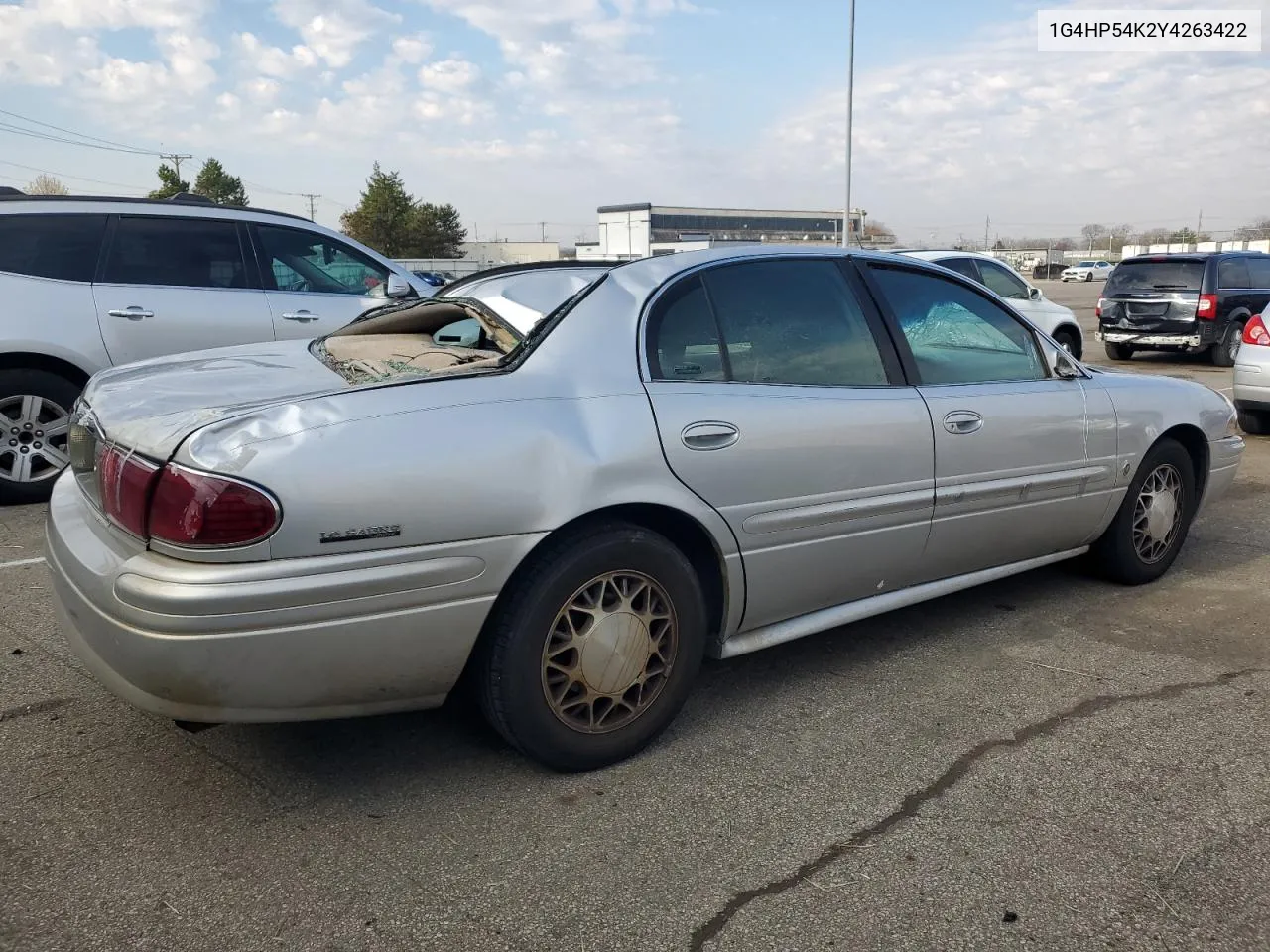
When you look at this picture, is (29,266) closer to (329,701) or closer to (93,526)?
(93,526)

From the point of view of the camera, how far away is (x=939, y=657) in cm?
383

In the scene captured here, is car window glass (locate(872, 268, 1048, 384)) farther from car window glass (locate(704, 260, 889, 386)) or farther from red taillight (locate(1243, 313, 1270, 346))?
red taillight (locate(1243, 313, 1270, 346))

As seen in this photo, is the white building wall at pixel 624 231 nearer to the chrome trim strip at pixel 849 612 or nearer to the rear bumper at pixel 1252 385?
the rear bumper at pixel 1252 385

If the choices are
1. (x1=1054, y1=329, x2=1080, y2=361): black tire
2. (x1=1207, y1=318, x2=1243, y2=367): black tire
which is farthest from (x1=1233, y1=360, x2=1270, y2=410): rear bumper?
(x1=1207, y1=318, x2=1243, y2=367): black tire

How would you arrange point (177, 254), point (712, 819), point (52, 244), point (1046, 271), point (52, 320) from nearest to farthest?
point (712, 819), point (52, 320), point (52, 244), point (177, 254), point (1046, 271)

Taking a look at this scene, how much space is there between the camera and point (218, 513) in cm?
238

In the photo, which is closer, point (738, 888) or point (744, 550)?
point (738, 888)

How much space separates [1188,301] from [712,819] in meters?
13.9

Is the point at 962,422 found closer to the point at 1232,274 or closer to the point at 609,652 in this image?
the point at 609,652

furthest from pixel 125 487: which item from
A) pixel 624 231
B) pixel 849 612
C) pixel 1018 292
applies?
pixel 624 231

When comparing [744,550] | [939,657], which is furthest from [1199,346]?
[744,550]

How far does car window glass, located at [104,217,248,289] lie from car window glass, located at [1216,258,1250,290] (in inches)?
504

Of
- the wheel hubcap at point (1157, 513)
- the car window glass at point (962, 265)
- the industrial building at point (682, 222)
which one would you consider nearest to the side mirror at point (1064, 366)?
the wheel hubcap at point (1157, 513)

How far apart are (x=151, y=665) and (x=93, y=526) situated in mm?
556
